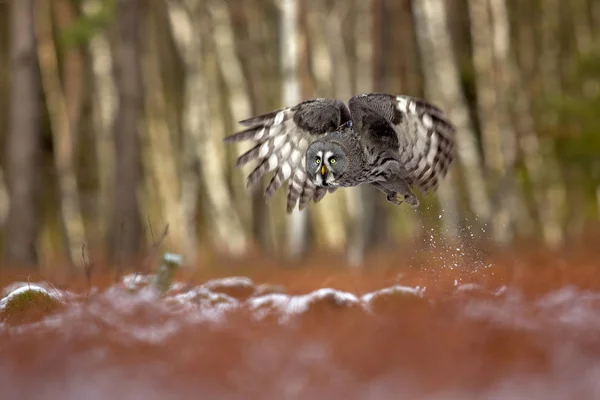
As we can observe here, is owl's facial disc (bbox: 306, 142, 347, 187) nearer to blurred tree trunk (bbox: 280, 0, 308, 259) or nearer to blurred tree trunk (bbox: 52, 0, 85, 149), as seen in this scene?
blurred tree trunk (bbox: 280, 0, 308, 259)

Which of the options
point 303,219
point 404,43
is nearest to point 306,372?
point 303,219

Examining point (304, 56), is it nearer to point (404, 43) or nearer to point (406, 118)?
point (406, 118)

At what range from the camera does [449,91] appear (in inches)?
360

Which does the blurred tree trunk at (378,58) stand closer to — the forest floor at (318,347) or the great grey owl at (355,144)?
the great grey owl at (355,144)

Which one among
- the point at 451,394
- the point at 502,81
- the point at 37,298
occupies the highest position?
the point at 502,81

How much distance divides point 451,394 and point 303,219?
733 centimetres

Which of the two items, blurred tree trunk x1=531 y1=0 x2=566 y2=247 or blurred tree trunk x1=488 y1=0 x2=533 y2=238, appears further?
blurred tree trunk x1=531 y1=0 x2=566 y2=247

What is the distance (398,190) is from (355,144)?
640 millimetres

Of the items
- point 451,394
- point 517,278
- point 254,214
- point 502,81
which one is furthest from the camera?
point 254,214

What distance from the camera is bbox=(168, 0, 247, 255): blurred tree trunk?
12227 mm

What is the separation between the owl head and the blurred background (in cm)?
71

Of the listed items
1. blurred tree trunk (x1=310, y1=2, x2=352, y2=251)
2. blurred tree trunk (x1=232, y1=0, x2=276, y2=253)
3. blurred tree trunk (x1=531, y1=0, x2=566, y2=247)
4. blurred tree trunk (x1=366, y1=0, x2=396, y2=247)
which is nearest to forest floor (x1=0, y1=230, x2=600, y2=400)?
blurred tree trunk (x1=366, y1=0, x2=396, y2=247)

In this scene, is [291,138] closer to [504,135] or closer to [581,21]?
[504,135]

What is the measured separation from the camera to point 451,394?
5.51 ft
